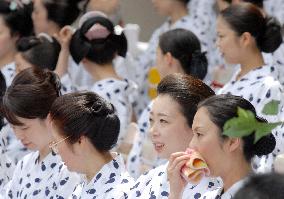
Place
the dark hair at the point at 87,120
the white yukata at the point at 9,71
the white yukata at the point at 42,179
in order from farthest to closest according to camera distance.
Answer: the white yukata at the point at 9,71
the white yukata at the point at 42,179
the dark hair at the point at 87,120

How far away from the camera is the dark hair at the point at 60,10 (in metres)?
5.79

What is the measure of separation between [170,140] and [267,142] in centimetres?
54

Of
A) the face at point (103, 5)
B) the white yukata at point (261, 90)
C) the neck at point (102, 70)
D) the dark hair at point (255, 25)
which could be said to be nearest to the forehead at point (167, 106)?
the white yukata at point (261, 90)

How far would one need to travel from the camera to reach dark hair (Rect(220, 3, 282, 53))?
4414mm

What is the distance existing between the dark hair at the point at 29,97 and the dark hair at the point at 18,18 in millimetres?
1842

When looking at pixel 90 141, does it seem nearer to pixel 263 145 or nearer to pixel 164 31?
pixel 263 145

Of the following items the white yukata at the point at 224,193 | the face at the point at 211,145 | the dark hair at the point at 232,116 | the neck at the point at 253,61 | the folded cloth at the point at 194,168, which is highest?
the dark hair at the point at 232,116

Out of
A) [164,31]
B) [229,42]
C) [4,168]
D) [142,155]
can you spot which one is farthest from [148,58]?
[4,168]

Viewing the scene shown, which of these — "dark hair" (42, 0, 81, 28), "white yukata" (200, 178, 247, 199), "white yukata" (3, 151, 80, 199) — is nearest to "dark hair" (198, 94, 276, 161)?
"white yukata" (200, 178, 247, 199)

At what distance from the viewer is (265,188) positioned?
5.84 ft

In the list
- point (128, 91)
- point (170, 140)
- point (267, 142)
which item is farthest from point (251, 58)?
point (267, 142)

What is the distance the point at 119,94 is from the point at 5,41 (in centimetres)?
99

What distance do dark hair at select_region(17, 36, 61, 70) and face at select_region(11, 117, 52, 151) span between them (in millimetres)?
1373

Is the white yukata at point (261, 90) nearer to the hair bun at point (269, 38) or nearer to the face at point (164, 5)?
the hair bun at point (269, 38)
